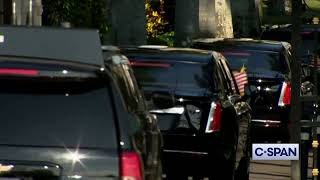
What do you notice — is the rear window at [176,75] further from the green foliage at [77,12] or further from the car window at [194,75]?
the green foliage at [77,12]

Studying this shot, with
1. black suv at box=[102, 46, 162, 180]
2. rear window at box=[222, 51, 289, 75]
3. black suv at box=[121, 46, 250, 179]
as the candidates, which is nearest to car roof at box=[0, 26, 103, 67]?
black suv at box=[102, 46, 162, 180]

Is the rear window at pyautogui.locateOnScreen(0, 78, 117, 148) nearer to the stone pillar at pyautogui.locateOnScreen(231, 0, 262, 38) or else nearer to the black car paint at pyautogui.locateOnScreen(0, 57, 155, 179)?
the black car paint at pyautogui.locateOnScreen(0, 57, 155, 179)

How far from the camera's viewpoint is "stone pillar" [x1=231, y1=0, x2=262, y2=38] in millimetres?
35469

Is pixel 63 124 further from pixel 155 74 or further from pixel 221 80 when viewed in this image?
pixel 221 80

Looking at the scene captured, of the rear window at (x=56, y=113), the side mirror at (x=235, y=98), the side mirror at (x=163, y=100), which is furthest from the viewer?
the side mirror at (x=235, y=98)

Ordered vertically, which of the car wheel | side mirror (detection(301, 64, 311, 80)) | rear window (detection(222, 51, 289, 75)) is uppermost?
rear window (detection(222, 51, 289, 75))

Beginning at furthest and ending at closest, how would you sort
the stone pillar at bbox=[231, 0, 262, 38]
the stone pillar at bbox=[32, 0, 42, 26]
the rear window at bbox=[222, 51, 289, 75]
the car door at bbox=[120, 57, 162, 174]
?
1. the stone pillar at bbox=[231, 0, 262, 38]
2. the stone pillar at bbox=[32, 0, 42, 26]
3. the rear window at bbox=[222, 51, 289, 75]
4. the car door at bbox=[120, 57, 162, 174]

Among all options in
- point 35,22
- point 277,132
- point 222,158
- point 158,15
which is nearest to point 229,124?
point 222,158

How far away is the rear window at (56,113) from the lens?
5.25 m

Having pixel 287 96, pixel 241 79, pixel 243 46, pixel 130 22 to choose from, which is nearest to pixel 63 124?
pixel 241 79

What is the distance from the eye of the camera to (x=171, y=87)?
10133 millimetres

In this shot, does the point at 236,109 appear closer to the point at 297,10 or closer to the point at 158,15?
the point at 297,10

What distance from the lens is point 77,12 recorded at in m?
18.9

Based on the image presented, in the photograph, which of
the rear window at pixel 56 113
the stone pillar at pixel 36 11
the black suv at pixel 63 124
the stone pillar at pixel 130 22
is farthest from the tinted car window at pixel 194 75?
the stone pillar at pixel 130 22
